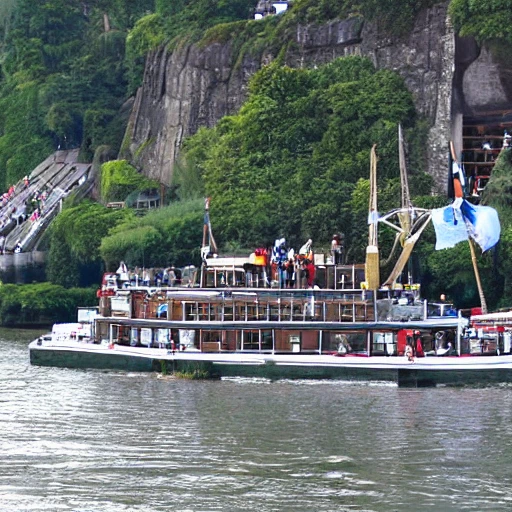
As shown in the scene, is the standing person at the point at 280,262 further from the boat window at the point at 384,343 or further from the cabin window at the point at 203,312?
the boat window at the point at 384,343

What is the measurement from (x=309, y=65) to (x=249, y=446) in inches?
1999

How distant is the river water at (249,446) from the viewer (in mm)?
47844

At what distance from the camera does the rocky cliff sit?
3713 inches

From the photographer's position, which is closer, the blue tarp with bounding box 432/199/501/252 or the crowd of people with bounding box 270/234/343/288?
the crowd of people with bounding box 270/234/343/288

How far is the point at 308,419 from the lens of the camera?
195 feet

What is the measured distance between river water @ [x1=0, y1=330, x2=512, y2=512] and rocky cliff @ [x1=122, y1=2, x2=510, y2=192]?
29252mm

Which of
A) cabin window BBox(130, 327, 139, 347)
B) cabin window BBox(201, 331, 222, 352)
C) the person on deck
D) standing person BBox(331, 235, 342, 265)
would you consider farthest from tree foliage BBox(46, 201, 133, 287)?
the person on deck

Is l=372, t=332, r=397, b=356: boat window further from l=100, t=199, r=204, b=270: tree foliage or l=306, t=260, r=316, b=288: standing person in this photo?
l=100, t=199, r=204, b=270: tree foliage

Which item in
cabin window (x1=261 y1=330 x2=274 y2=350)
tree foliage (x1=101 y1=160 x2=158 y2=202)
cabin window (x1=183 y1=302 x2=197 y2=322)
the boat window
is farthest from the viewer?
tree foliage (x1=101 y1=160 x2=158 y2=202)

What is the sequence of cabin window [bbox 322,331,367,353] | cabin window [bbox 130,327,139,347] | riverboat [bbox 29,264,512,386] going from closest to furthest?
riverboat [bbox 29,264,512,386] → cabin window [bbox 322,331,367,353] → cabin window [bbox 130,327,139,347]

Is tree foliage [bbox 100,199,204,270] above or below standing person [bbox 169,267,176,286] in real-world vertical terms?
above

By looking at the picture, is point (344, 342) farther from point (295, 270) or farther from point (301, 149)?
point (301, 149)

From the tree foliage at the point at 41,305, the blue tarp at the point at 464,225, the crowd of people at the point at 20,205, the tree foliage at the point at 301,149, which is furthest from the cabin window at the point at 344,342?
the crowd of people at the point at 20,205

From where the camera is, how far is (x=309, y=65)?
103000mm
